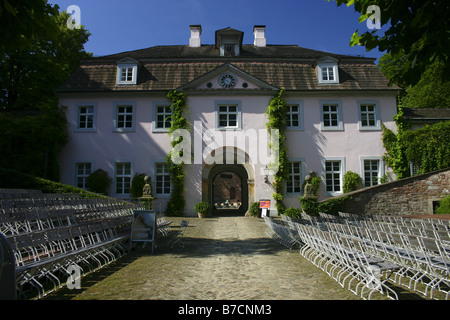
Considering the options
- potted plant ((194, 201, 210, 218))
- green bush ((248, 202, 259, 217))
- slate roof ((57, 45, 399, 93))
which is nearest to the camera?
potted plant ((194, 201, 210, 218))

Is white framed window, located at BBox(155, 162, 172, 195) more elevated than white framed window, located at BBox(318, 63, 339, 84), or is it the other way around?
white framed window, located at BBox(318, 63, 339, 84)

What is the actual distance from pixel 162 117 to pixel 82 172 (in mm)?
5495

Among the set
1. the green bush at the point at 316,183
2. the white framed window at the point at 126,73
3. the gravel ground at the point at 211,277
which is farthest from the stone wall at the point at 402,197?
the white framed window at the point at 126,73

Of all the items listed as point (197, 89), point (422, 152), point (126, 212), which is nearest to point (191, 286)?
point (126, 212)

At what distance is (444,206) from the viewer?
48.8ft

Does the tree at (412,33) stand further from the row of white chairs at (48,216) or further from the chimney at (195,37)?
the chimney at (195,37)

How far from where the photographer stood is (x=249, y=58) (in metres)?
20.5

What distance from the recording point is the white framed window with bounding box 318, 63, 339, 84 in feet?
64.4

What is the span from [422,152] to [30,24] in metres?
19.3

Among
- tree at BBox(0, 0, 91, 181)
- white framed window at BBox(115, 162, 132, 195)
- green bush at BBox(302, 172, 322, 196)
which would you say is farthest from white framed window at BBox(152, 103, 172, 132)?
green bush at BBox(302, 172, 322, 196)

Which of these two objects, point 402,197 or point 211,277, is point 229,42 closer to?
point 402,197

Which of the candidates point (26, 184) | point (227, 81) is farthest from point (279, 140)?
point (26, 184)

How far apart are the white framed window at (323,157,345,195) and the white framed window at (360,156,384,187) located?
1.21 metres

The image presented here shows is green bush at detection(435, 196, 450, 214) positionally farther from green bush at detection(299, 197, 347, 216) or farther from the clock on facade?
the clock on facade
